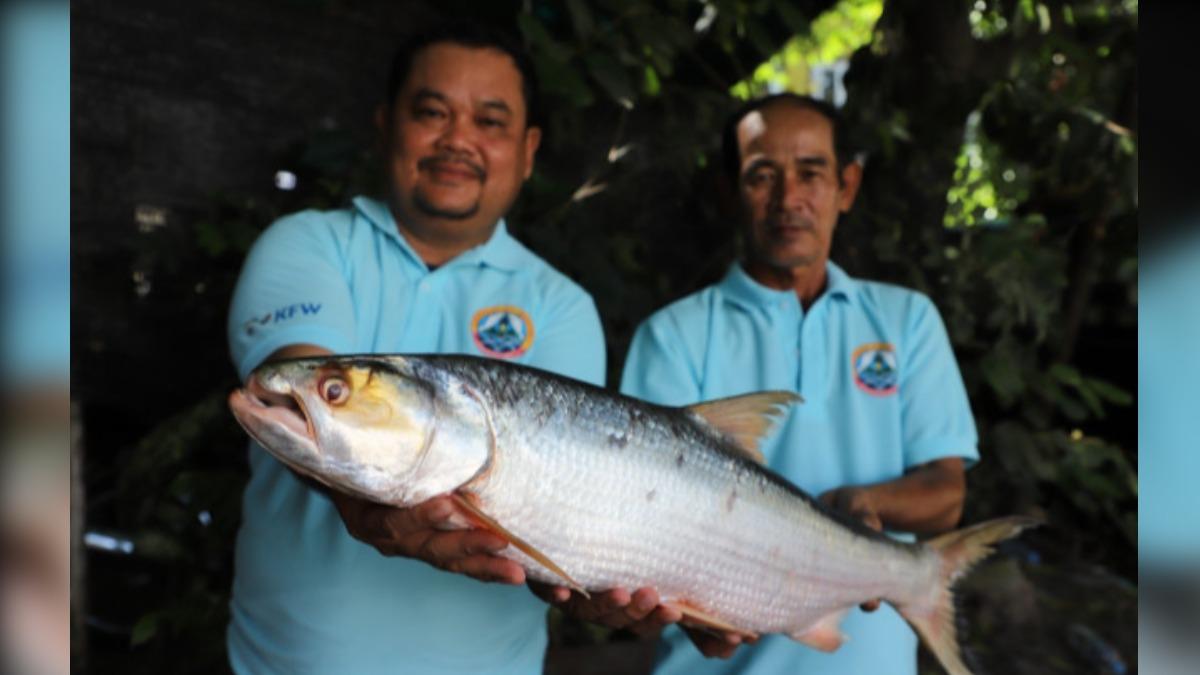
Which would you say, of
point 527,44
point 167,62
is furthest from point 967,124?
point 167,62

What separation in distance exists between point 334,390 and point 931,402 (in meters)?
1.58

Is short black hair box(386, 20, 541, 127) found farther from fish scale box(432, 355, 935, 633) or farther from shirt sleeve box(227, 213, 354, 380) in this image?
fish scale box(432, 355, 935, 633)

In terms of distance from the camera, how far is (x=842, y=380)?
8.05 feet

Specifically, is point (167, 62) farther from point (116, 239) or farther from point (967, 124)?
point (967, 124)

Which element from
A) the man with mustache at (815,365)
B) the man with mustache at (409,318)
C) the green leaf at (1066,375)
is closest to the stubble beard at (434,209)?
the man with mustache at (409,318)

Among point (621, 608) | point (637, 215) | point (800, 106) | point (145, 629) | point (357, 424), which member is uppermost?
point (800, 106)

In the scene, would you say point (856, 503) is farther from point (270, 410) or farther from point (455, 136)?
point (270, 410)

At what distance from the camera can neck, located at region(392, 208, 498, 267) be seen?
7.55 feet

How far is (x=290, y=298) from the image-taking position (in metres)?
1.99

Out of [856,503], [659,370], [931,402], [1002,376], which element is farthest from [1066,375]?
[659,370]

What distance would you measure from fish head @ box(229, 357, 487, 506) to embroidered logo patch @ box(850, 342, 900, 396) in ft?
4.15

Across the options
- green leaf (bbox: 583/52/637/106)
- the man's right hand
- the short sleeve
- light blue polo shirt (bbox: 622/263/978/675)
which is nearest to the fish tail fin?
light blue polo shirt (bbox: 622/263/978/675)

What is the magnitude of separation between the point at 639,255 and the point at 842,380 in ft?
5.66

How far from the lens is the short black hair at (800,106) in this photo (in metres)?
2.58
